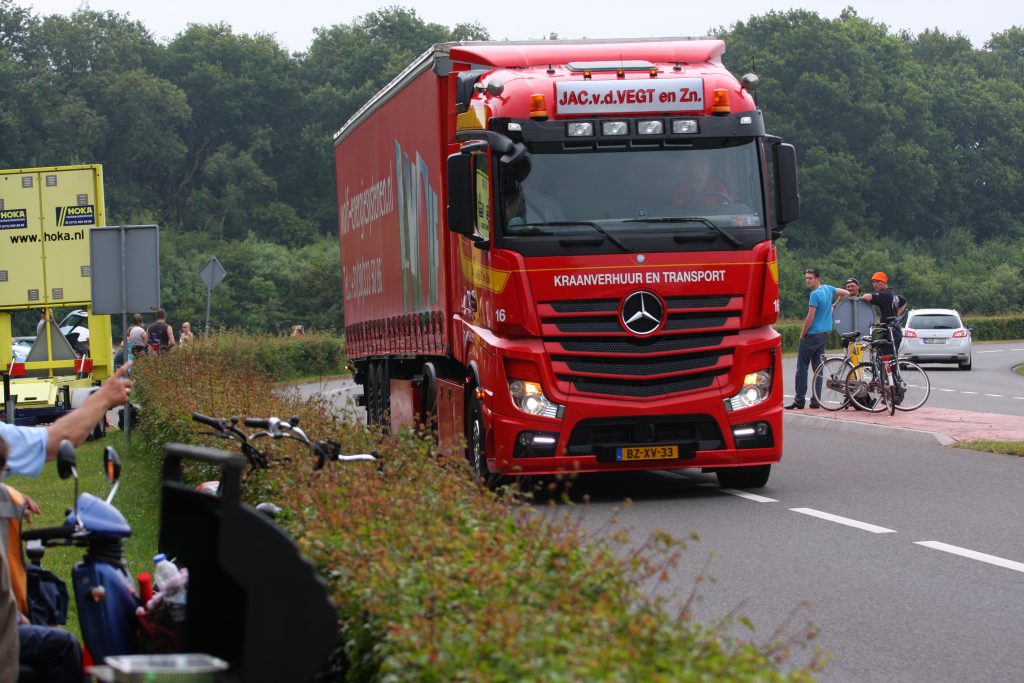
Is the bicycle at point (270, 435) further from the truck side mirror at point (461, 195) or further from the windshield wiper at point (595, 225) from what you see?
the truck side mirror at point (461, 195)

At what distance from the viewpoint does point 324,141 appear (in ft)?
322

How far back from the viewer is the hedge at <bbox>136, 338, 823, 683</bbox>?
3.88m

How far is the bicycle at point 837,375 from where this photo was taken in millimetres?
21547

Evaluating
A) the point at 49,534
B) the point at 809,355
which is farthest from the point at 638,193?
the point at 809,355

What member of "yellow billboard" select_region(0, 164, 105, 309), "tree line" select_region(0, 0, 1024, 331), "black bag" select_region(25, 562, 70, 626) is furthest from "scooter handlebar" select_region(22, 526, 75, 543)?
"tree line" select_region(0, 0, 1024, 331)

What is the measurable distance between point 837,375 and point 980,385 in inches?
485

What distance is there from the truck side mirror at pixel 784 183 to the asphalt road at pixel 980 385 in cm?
802

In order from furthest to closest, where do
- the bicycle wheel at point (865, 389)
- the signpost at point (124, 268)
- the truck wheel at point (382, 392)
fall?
1. the bicycle wheel at point (865, 389)
2. the signpost at point (124, 268)
3. the truck wheel at point (382, 392)

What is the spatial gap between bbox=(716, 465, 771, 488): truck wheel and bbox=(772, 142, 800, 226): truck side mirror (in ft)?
6.89

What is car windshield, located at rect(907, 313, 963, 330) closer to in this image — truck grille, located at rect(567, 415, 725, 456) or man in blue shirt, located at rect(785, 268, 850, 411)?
man in blue shirt, located at rect(785, 268, 850, 411)

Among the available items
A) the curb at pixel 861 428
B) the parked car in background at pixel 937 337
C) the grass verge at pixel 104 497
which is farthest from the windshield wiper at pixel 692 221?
the parked car in background at pixel 937 337

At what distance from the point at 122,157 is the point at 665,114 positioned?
277 feet

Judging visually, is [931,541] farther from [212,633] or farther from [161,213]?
[161,213]

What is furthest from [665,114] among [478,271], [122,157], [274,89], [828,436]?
[274,89]
